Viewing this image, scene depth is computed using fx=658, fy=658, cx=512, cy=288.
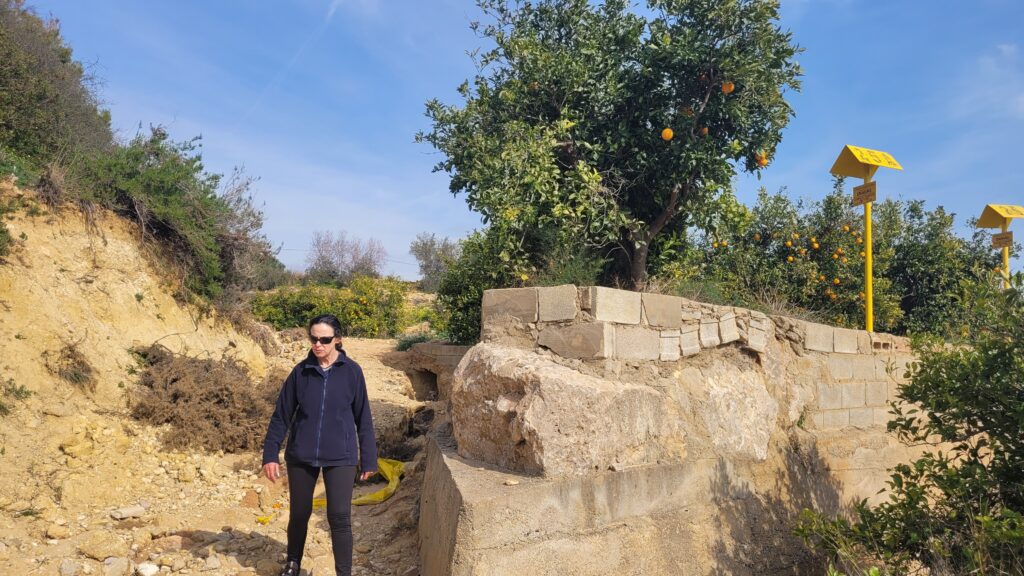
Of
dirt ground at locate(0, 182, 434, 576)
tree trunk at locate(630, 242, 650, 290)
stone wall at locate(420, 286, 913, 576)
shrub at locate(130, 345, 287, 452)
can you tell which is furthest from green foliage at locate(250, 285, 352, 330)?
stone wall at locate(420, 286, 913, 576)

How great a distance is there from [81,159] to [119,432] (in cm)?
395

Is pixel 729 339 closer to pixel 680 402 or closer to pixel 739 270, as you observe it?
pixel 680 402

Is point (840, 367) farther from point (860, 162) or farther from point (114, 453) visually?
point (114, 453)

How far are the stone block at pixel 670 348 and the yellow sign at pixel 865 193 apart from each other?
3.51 m

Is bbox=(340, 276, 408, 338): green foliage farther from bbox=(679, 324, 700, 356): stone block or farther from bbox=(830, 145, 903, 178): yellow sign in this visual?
bbox=(679, 324, 700, 356): stone block

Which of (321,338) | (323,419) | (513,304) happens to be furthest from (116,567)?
(513,304)

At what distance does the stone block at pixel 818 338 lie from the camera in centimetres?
552

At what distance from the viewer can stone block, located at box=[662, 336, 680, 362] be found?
4.52m

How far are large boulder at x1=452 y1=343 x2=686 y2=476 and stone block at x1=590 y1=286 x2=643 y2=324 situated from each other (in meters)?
0.42

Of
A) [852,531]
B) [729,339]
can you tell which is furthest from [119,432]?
[852,531]

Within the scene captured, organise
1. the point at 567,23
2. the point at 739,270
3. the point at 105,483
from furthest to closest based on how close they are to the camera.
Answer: the point at 739,270
the point at 567,23
the point at 105,483

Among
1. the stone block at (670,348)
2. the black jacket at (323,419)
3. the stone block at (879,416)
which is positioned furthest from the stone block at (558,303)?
the stone block at (879,416)

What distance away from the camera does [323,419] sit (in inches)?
150

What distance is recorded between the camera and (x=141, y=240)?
812 cm
